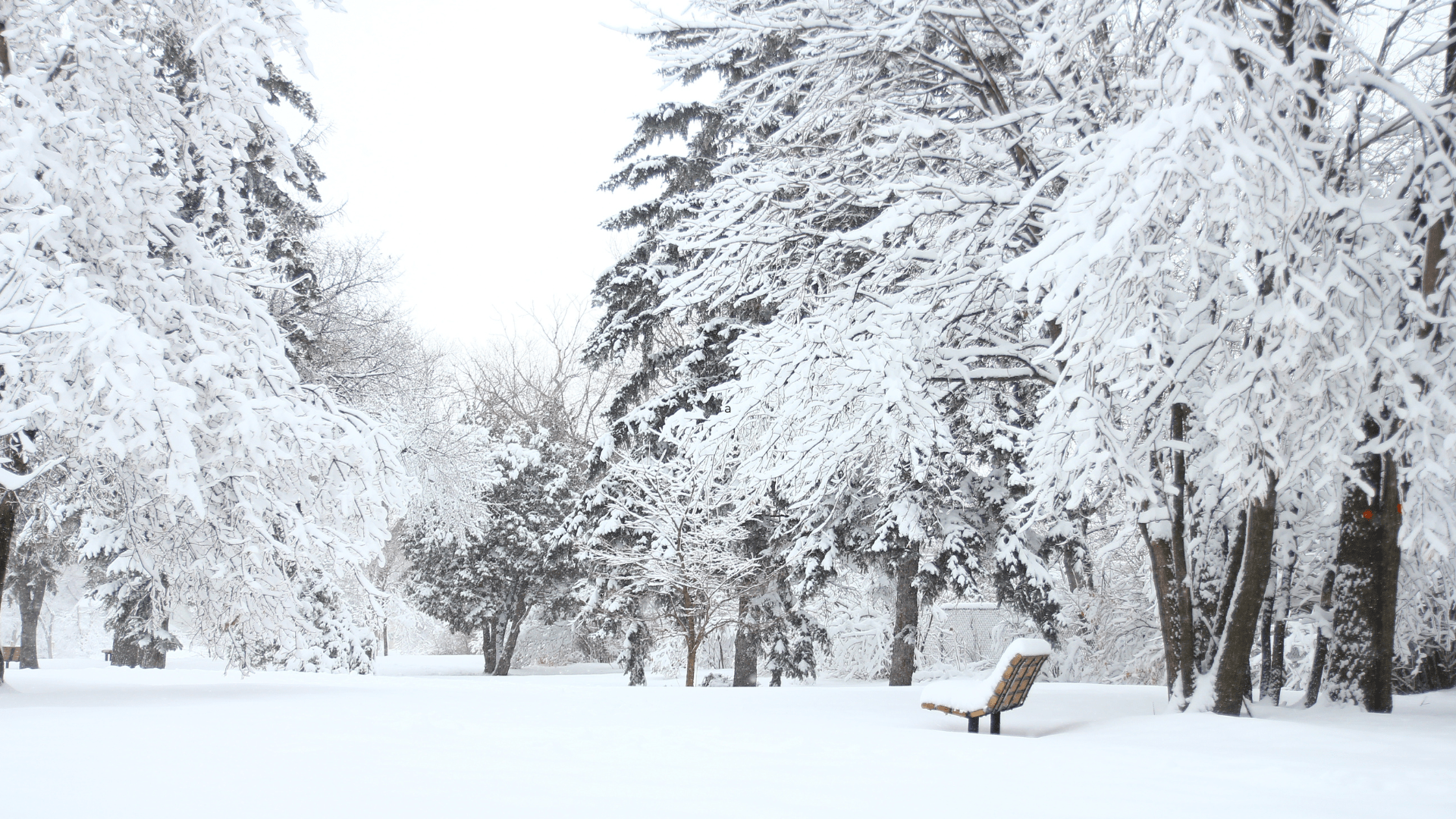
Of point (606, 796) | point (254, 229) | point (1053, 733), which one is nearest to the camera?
point (606, 796)

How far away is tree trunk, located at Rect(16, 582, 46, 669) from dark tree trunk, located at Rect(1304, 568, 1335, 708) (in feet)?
87.8

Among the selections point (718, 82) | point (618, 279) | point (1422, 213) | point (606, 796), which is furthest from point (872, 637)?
point (606, 796)

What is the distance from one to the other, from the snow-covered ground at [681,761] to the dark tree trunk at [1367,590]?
35cm

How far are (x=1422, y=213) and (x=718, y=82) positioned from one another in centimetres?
1175

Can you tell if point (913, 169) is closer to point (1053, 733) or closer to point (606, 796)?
point (1053, 733)

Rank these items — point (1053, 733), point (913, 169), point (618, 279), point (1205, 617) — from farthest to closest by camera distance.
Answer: point (618, 279) < point (913, 169) < point (1205, 617) < point (1053, 733)

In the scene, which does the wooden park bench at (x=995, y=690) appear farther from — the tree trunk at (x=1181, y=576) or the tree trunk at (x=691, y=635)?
the tree trunk at (x=691, y=635)

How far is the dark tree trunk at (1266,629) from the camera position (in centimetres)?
779

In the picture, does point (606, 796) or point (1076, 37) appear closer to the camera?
point (606, 796)

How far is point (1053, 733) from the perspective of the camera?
6.45m

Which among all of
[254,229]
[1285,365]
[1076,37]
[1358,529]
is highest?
[254,229]

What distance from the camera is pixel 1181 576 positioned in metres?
6.91

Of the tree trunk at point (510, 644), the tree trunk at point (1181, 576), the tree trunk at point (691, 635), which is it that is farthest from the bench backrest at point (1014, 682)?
the tree trunk at point (510, 644)

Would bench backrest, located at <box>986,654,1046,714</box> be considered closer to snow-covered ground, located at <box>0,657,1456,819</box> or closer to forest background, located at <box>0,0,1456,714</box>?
snow-covered ground, located at <box>0,657,1456,819</box>
